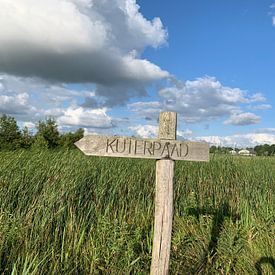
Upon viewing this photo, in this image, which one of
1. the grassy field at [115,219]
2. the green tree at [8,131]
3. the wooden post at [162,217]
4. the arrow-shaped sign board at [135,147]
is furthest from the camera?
the green tree at [8,131]

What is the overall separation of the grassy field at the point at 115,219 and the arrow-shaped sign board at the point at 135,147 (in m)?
0.91

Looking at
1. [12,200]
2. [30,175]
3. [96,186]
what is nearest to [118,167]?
[96,186]

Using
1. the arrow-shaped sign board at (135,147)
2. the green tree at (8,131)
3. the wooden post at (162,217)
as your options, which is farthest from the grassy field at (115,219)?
the green tree at (8,131)

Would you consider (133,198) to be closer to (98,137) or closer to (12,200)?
(12,200)

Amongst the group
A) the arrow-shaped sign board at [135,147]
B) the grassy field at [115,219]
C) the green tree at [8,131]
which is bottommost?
the grassy field at [115,219]

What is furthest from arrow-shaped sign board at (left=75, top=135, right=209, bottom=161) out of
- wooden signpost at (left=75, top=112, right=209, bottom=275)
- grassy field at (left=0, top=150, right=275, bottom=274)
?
grassy field at (left=0, top=150, right=275, bottom=274)

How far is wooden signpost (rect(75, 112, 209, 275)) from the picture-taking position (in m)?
2.43

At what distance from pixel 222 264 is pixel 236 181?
90.5 inches

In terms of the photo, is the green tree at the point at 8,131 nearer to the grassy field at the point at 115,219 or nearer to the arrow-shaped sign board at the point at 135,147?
the grassy field at the point at 115,219

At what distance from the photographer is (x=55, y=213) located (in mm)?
3496

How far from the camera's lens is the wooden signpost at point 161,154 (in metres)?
2.43

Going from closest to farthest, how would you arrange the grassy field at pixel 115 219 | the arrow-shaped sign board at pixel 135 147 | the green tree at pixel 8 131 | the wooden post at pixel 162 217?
the arrow-shaped sign board at pixel 135 147 < the wooden post at pixel 162 217 < the grassy field at pixel 115 219 < the green tree at pixel 8 131

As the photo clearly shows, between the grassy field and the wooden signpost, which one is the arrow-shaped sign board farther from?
the grassy field

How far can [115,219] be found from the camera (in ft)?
11.2
